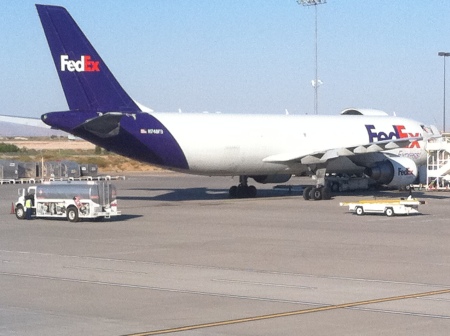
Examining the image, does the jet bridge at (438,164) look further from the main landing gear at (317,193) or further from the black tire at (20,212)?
the black tire at (20,212)

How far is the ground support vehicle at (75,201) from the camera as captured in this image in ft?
106

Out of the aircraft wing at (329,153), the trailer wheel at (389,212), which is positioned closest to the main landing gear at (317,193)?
the aircraft wing at (329,153)

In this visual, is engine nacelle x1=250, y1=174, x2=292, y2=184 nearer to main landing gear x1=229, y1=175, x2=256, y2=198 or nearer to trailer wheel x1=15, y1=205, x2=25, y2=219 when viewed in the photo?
main landing gear x1=229, y1=175, x2=256, y2=198

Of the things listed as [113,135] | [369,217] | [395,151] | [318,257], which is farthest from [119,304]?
[395,151]

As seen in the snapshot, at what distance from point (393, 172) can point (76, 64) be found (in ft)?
58.2

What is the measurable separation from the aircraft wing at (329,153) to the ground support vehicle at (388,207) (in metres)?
8.14

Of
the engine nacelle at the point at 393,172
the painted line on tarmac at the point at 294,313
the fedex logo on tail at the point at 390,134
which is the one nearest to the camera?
the painted line on tarmac at the point at 294,313

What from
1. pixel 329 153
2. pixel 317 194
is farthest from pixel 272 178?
pixel 329 153

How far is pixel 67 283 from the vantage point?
18.0m

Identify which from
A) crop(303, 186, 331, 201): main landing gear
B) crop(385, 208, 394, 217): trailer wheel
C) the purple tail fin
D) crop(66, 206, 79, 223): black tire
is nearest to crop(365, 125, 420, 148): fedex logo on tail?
crop(303, 186, 331, 201): main landing gear

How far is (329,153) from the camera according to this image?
44625 mm

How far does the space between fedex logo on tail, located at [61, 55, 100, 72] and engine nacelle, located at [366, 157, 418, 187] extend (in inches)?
635

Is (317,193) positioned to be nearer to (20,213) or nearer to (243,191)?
(243,191)

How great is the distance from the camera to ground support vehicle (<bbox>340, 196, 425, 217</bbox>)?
3462cm
